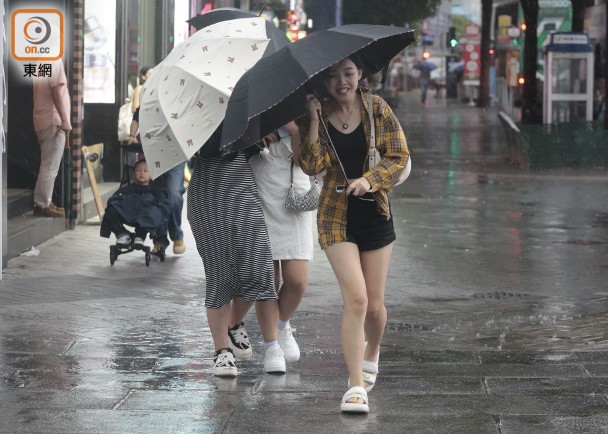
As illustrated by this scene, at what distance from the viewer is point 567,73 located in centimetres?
3838

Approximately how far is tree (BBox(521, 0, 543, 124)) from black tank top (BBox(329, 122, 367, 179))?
105ft

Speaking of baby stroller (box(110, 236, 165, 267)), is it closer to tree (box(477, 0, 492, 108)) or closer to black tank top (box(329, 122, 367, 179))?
black tank top (box(329, 122, 367, 179))

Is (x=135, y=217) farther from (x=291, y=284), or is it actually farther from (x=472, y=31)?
(x=472, y=31)

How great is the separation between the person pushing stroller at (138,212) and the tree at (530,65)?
27.3 meters

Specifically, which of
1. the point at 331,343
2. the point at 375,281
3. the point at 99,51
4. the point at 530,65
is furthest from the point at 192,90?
the point at 530,65

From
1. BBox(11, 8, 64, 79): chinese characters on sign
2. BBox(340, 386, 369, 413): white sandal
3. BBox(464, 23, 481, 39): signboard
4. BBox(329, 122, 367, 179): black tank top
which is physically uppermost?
BBox(464, 23, 481, 39): signboard

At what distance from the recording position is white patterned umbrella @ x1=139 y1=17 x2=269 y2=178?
271 inches

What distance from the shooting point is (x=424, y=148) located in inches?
1144

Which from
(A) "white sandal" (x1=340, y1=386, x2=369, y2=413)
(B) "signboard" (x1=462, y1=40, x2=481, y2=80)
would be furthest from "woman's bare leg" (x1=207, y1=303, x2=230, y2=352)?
(B) "signboard" (x1=462, y1=40, x2=481, y2=80)

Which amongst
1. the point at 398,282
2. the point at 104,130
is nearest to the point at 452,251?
the point at 398,282

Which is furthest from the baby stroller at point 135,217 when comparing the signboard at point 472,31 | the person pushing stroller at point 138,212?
the signboard at point 472,31

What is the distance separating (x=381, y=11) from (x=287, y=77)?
52258mm

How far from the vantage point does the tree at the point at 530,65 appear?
38094 millimetres

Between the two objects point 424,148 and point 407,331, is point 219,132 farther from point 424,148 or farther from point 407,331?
point 424,148
